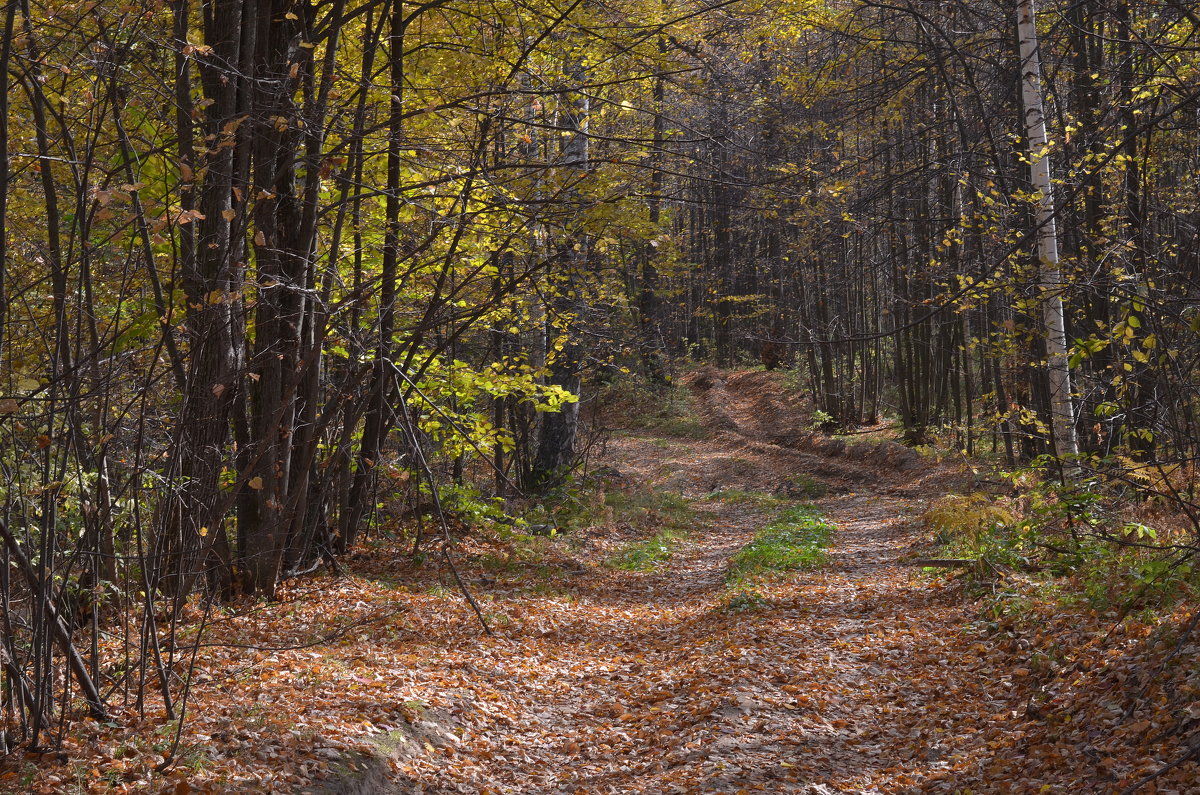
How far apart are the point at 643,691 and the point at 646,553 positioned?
5.03m

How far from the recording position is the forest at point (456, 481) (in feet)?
13.8

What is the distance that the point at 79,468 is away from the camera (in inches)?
149

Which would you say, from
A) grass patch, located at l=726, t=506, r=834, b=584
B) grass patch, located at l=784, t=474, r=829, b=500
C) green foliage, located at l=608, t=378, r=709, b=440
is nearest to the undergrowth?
grass patch, located at l=726, t=506, r=834, b=584

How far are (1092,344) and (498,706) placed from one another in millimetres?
4385

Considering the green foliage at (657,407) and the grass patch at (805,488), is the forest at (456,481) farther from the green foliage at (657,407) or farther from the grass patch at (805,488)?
the green foliage at (657,407)

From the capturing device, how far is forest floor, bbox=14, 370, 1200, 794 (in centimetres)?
428

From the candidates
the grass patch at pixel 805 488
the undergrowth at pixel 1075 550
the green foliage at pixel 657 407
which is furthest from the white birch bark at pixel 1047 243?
the green foliage at pixel 657 407

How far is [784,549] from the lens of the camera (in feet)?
34.1

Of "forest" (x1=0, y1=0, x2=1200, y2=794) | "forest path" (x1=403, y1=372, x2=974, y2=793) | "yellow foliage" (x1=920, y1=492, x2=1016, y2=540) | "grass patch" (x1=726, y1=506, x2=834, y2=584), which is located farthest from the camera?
"grass patch" (x1=726, y1=506, x2=834, y2=584)

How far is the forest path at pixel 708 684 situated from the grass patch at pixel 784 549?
0.27m

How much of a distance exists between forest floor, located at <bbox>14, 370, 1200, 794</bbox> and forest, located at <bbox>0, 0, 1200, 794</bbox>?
4 centimetres

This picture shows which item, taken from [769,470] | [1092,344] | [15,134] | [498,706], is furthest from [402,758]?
[769,470]

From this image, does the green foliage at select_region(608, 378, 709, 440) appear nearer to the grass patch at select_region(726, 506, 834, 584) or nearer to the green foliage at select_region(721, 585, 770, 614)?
the grass patch at select_region(726, 506, 834, 584)

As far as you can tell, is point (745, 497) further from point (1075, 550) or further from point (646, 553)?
point (1075, 550)
